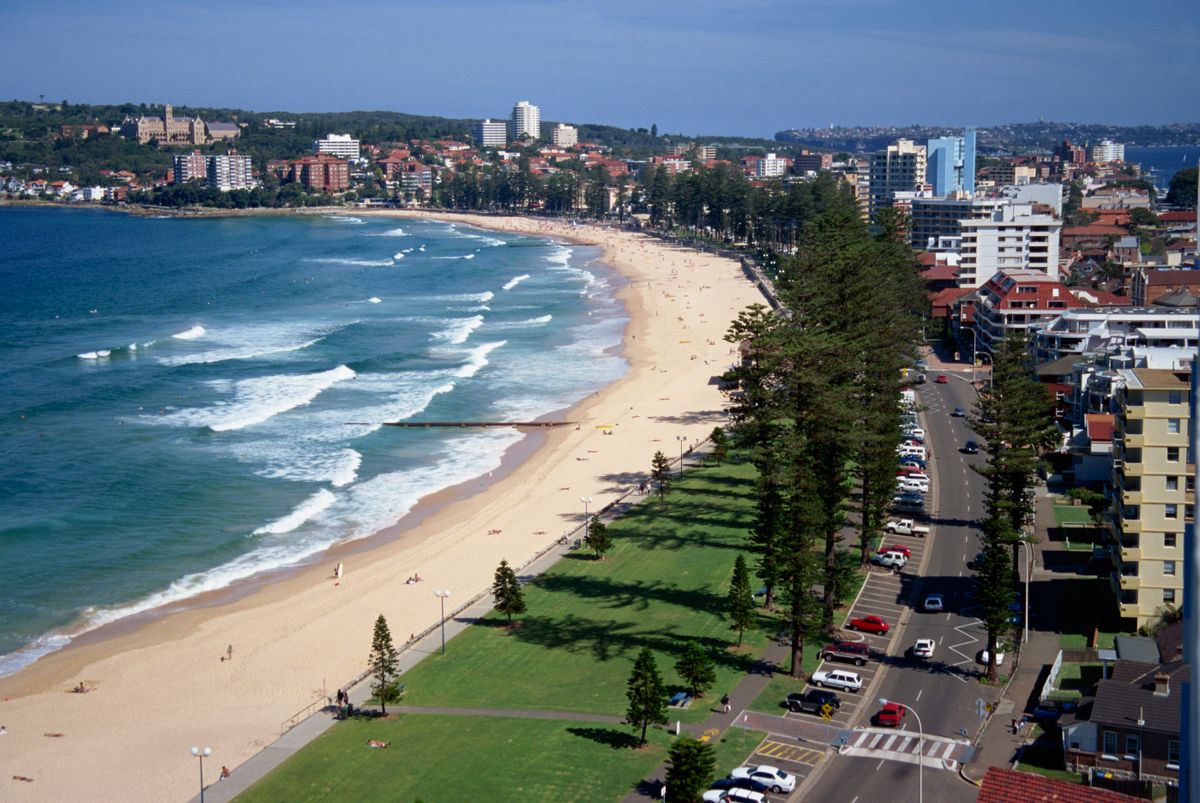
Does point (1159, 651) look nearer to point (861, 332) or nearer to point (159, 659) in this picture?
point (861, 332)

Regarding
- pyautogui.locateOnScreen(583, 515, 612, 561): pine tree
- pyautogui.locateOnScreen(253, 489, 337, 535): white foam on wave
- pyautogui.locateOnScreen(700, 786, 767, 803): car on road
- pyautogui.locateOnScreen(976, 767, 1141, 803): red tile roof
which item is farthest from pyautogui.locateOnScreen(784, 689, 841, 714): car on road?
pyautogui.locateOnScreen(253, 489, 337, 535): white foam on wave

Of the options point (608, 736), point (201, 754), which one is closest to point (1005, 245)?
point (608, 736)

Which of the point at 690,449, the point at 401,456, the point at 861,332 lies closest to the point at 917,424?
the point at 690,449

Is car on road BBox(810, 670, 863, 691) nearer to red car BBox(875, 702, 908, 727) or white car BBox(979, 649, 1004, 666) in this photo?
red car BBox(875, 702, 908, 727)

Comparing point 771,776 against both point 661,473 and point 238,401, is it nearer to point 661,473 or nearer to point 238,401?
point 661,473

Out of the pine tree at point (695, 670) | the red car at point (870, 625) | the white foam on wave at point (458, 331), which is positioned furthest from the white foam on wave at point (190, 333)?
the pine tree at point (695, 670)

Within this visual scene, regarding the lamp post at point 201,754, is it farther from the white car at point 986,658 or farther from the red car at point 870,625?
the white car at point 986,658
